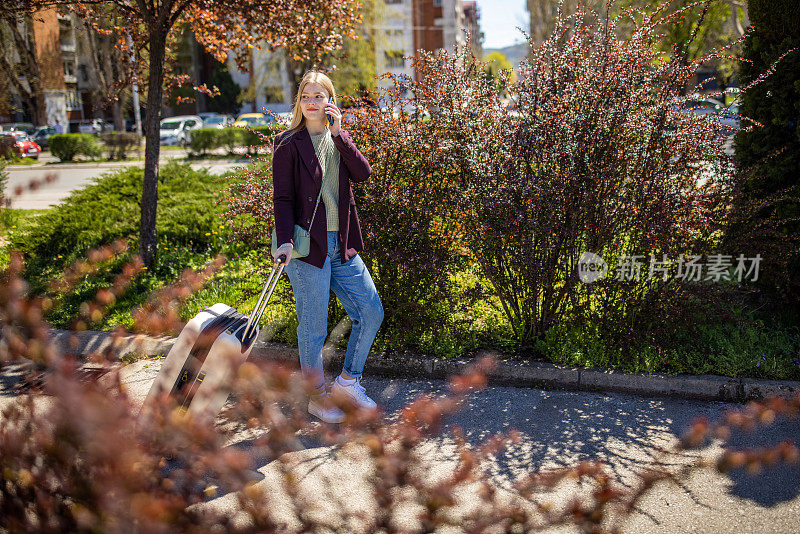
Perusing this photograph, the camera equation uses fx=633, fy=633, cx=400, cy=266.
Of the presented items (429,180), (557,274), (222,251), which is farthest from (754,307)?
(222,251)

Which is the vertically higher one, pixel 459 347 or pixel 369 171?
pixel 369 171

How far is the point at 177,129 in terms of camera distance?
3372 centimetres

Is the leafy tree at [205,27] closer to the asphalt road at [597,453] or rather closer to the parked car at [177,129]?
the asphalt road at [597,453]

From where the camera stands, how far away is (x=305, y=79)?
3709 millimetres

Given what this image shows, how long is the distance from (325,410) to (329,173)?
1450 mm

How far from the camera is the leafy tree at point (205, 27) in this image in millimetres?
6541

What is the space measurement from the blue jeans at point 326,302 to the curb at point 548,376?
70 centimetres

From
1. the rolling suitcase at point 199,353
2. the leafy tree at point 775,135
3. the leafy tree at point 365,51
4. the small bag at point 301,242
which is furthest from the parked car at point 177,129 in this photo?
the rolling suitcase at point 199,353

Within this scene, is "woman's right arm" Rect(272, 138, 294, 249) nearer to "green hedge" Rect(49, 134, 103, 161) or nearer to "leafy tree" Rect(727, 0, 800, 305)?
"leafy tree" Rect(727, 0, 800, 305)

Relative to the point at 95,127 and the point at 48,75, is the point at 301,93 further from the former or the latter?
the point at 48,75

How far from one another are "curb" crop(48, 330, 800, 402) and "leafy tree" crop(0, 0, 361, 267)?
2.50 meters

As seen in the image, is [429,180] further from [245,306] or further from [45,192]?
[45,192]

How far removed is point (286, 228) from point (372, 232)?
3.43 feet

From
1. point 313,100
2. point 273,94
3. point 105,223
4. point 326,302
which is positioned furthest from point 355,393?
point 273,94
